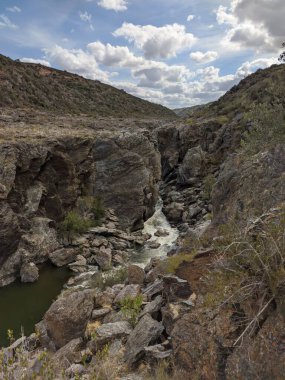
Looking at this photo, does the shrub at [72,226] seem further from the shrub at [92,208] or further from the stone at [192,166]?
the stone at [192,166]

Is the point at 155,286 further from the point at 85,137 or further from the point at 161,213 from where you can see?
the point at 161,213

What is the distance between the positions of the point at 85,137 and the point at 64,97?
194ft

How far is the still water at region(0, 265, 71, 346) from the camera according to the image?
2111 cm

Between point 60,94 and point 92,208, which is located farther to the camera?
point 60,94

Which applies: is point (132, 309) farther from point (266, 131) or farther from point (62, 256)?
point (62, 256)

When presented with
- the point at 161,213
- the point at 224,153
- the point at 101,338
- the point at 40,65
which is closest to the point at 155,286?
the point at 101,338

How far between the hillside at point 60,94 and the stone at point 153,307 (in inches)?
2360

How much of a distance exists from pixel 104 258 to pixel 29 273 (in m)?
5.88

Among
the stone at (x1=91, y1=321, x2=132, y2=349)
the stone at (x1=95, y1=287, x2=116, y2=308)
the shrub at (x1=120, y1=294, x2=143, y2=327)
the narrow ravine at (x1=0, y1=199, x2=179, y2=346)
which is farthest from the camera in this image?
the narrow ravine at (x1=0, y1=199, x2=179, y2=346)

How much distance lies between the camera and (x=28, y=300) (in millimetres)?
23969

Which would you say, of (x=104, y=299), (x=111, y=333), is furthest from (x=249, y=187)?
(x=111, y=333)

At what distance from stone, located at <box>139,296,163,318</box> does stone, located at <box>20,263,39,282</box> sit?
16.4 meters

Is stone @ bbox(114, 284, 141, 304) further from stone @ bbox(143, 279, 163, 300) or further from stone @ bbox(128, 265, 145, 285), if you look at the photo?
stone @ bbox(128, 265, 145, 285)

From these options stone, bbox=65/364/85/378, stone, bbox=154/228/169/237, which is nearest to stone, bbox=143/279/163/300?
stone, bbox=65/364/85/378
